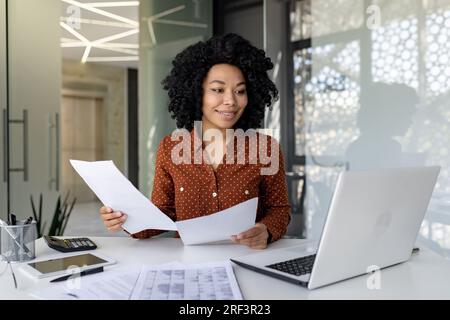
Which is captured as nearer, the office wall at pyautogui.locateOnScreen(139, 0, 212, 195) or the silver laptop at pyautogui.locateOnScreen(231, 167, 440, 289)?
the silver laptop at pyautogui.locateOnScreen(231, 167, 440, 289)

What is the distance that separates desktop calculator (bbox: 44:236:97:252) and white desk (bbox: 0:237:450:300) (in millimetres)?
23

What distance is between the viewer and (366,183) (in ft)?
2.75

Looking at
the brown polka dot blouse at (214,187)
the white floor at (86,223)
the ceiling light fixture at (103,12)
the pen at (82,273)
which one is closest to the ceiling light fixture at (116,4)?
the ceiling light fixture at (103,12)

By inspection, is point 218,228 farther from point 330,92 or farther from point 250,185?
point 330,92

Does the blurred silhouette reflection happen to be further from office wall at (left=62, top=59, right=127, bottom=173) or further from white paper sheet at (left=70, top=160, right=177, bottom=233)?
office wall at (left=62, top=59, right=127, bottom=173)

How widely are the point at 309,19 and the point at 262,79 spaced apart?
6.95 feet

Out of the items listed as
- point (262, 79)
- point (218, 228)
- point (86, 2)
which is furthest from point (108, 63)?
point (218, 228)

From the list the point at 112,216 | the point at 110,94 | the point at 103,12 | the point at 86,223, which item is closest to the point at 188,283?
the point at 112,216

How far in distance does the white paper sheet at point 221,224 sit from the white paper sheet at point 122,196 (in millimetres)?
54

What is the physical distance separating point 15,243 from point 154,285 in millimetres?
469

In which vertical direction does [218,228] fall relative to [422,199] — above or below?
below

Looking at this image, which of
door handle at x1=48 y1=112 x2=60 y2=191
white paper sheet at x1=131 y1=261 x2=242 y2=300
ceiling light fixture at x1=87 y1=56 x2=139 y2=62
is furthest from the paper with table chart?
ceiling light fixture at x1=87 y1=56 x2=139 y2=62

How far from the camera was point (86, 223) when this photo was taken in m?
5.75

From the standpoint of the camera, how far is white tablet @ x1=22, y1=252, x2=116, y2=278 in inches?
40.1
